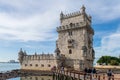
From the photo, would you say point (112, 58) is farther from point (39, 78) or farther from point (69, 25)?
point (39, 78)

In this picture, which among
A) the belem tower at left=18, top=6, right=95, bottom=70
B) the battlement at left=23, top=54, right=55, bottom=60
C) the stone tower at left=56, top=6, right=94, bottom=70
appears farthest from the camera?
the battlement at left=23, top=54, right=55, bottom=60

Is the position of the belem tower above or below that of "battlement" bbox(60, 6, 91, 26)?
below

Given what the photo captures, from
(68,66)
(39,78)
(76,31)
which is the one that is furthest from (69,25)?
(39,78)

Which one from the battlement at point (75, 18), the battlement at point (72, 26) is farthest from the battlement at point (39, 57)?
the battlement at point (75, 18)

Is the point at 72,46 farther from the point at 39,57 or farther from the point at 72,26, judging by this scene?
the point at 39,57

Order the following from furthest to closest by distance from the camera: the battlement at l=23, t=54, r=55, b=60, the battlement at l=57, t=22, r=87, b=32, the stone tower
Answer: the battlement at l=23, t=54, r=55, b=60
the battlement at l=57, t=22, r=87, b=32
the stone tower

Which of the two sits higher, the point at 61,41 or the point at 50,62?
the point at 61,41

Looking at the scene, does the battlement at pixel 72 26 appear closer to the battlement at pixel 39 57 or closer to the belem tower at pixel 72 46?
the belem tower at pixel 72 46

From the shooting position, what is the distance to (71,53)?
53531 millimetres

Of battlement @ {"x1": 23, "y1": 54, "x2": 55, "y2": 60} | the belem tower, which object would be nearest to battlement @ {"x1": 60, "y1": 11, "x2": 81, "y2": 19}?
the belem tower

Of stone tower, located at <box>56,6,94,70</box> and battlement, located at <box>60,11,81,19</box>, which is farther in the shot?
battlement, located at <box>60,11,81,19</box>

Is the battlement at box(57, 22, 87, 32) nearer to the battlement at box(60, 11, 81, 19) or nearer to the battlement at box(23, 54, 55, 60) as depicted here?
the battlement at box(60, 11, 81, 19)

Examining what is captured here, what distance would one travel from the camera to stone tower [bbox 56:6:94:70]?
51362mm

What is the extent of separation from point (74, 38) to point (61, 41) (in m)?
4.39
